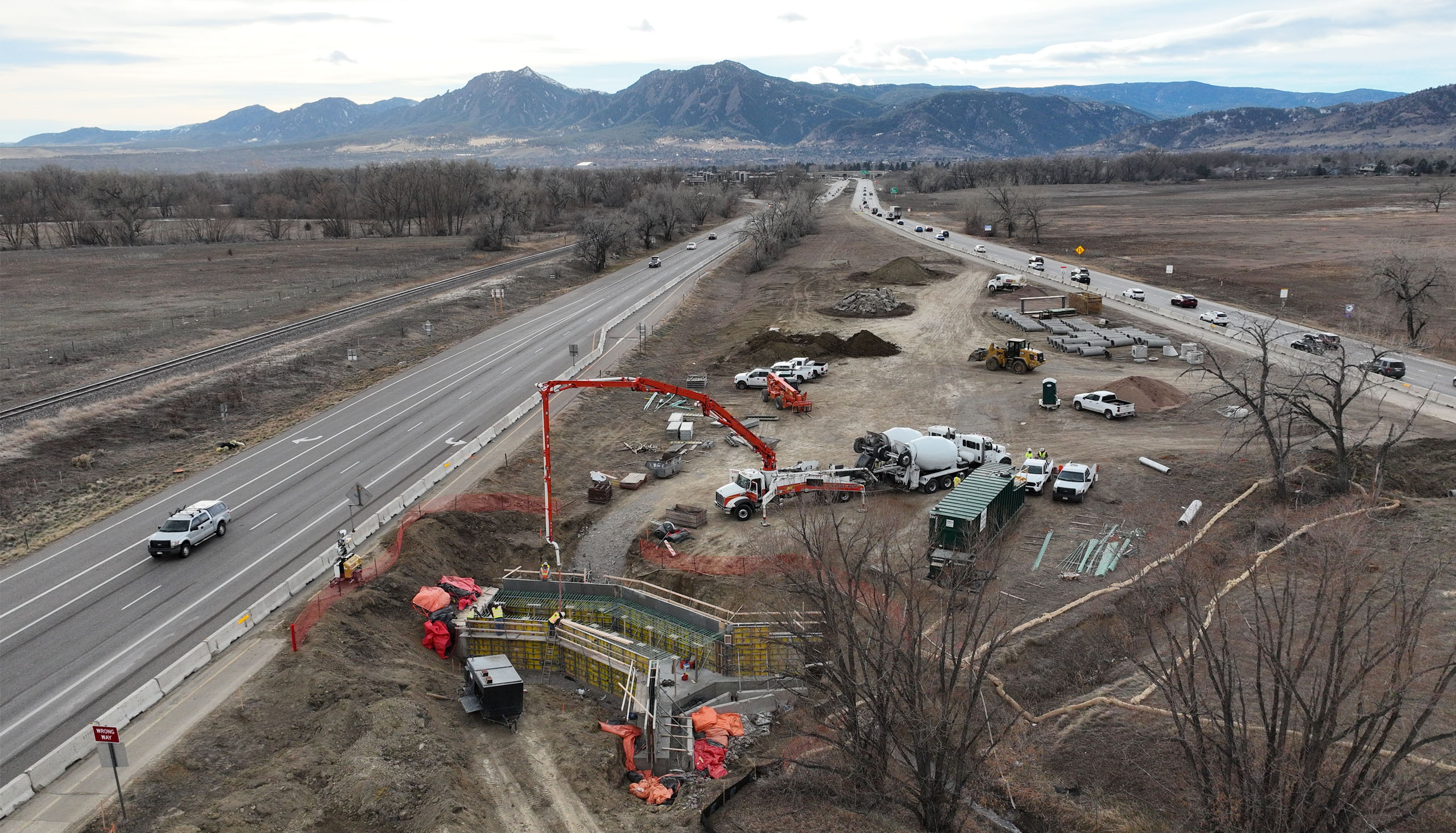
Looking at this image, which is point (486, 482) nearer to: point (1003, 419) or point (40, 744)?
point (40, 744)

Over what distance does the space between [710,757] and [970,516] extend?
13625 mm

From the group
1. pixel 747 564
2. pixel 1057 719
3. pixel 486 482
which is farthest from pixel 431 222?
pixel 1057 719

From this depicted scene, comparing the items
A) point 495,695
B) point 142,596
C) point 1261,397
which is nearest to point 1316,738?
point 495,695

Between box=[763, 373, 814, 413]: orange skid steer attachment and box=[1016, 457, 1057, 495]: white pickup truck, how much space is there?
16065 millimetres

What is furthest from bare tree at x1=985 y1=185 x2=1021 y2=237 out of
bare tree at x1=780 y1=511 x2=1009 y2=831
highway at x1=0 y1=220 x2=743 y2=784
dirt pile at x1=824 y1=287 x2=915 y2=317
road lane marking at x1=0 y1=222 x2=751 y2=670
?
bare tree at x1=780 y1=511 x2=1009 y2=831

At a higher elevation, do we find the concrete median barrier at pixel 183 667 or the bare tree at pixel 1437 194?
the bare tree at pixel 1437 194

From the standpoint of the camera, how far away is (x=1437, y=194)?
14775 cm

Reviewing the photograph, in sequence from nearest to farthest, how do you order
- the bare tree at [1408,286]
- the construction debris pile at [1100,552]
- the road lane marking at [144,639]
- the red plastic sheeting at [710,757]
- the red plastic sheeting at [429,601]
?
the road lane marking at [144,639] → the red plastic sheeting at [710,757] → the red plastic sheeting at [429,601] → the construction debris pile at [1100,552] → the bare tree at [1408,286]

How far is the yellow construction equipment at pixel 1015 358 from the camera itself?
62.2m

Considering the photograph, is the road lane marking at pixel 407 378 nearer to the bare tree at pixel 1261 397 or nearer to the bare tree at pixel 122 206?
the bare tree at pixel 1261 397

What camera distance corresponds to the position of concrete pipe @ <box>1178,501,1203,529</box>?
119 ft

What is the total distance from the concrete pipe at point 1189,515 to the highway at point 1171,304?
10.0 meters

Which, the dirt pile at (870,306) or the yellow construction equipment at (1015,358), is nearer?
the yellow construction equipment at (1015,358)

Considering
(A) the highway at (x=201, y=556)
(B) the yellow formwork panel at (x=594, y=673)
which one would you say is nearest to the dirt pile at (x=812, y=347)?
(A) the highway at (x=201, y=556)
